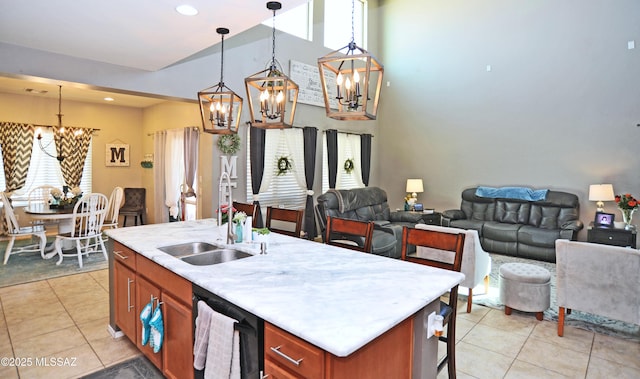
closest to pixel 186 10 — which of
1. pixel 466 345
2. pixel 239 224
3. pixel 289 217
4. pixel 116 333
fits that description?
pixel 239 224

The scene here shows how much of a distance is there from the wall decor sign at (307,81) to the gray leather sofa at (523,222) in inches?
128

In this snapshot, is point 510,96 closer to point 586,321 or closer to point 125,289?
point 586,321

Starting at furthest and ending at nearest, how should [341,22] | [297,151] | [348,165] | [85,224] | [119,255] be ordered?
1. [348,165]
2. [341,22]
3. [297,151]
4. [85,224]
5. [119,255]

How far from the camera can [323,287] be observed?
1801mm

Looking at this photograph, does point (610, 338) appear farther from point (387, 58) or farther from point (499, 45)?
point (387, 58)

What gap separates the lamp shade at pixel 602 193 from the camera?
5.47m

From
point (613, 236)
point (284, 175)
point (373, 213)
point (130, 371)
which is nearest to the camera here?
point (130, 371)

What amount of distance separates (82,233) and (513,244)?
264 inches

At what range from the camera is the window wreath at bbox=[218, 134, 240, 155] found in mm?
5641

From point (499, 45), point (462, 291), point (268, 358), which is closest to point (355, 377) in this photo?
point (268, 358)

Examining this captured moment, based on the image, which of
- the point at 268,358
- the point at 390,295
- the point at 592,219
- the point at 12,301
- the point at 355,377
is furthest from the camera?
the point at 592,219

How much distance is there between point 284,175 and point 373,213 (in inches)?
68.4

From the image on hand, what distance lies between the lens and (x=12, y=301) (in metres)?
3.89

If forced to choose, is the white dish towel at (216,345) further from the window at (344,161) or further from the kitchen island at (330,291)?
the window at (344,161)
